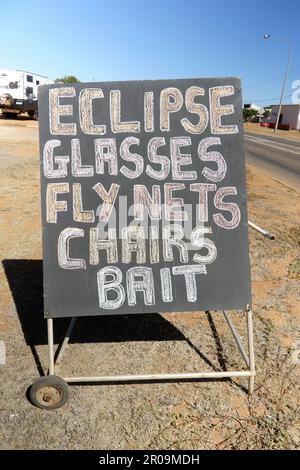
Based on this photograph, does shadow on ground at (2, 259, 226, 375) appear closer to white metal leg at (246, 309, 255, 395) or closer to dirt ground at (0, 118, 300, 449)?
dirt ground at (0, 118, 300, 449)

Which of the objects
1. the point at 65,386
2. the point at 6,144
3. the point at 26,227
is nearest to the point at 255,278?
the point at 65,386

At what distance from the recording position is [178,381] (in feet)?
10.4

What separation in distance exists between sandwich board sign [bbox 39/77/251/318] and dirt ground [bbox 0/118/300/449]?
A: 2.16 feet

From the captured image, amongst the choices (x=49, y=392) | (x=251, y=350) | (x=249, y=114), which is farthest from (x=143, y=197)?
(x=249, y=114)

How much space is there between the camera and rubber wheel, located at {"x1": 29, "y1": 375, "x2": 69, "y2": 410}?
2.82 metres

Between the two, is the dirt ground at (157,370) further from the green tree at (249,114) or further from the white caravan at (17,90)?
the green tree at (249,114)

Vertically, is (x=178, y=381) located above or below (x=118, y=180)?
below

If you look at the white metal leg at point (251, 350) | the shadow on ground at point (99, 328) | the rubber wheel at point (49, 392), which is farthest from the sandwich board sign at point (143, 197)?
the shadow on ground at point (99, 328)

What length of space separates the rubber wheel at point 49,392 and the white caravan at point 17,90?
29.5 meters

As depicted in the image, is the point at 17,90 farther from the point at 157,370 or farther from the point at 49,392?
the point at 49,392

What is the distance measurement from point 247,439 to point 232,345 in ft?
3.59

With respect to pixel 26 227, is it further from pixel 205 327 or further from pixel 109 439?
pixel 109 439

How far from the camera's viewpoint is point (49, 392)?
2.86m

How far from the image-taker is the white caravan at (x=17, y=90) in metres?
28.9
